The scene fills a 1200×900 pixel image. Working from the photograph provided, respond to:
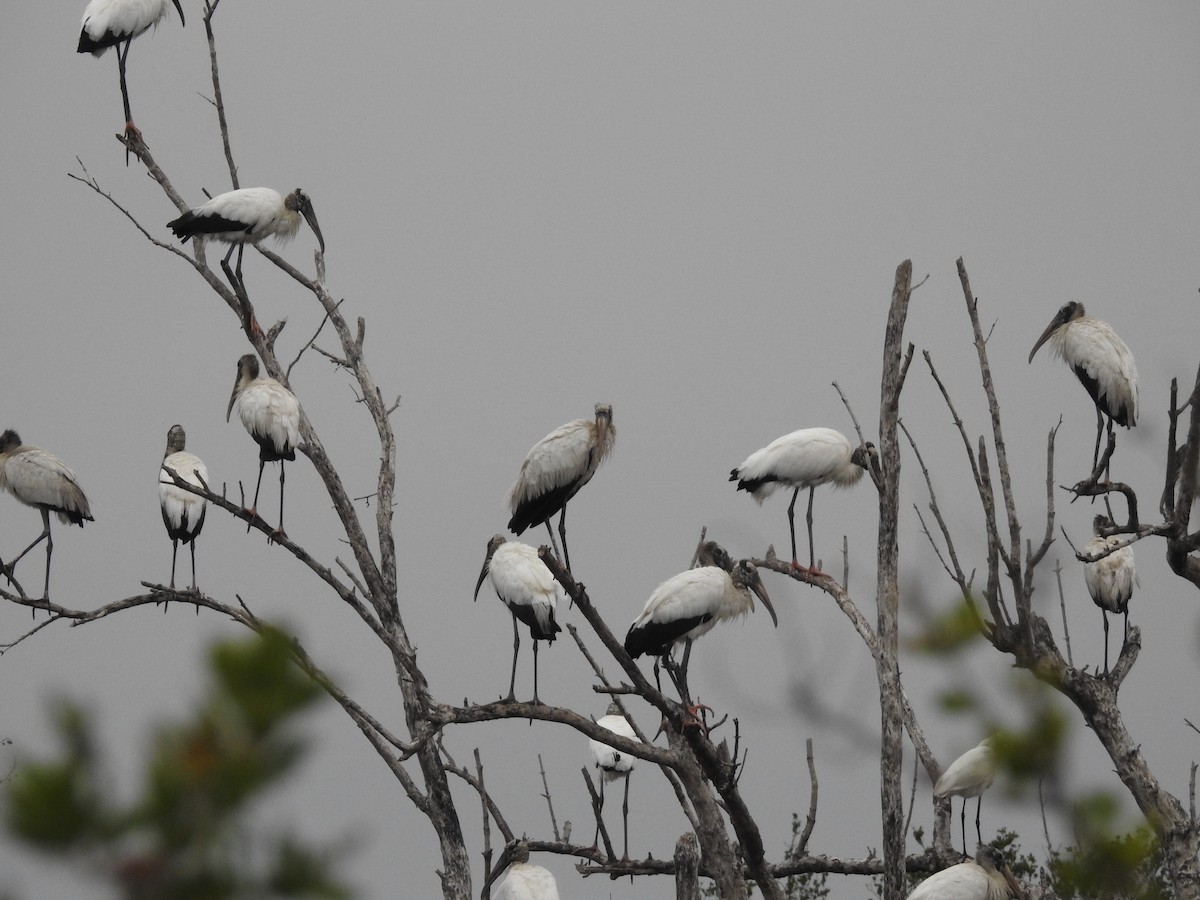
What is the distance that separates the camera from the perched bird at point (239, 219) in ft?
31.5

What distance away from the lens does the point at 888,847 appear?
6.46m

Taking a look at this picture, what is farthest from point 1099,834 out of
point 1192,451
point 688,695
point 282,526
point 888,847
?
point 282,526

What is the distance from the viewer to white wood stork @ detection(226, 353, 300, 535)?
887cm

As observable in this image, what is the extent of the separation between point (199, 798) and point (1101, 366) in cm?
904

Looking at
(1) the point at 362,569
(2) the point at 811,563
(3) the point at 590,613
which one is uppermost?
(1) the point at 362,569

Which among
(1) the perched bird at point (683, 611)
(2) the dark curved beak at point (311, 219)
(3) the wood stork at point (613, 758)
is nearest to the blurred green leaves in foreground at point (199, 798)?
(1) the perched bird at point (683, 611)

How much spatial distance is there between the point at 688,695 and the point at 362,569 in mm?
2909

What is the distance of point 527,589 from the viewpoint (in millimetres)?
7539

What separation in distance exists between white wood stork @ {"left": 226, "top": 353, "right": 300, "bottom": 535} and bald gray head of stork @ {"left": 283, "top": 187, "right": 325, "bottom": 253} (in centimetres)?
187

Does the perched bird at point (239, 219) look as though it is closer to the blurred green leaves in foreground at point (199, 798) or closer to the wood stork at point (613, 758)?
the wood stork at point (613, 758)

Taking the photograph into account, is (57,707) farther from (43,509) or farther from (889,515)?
(43,509)

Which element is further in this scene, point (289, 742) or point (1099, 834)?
point (1099, 834)

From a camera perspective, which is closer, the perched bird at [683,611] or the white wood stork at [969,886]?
the white wood stork at [969,886]

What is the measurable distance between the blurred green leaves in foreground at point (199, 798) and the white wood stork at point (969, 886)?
225 inches
